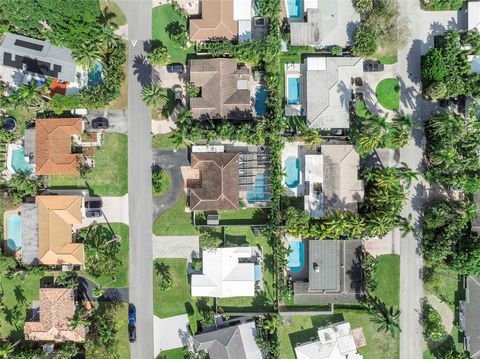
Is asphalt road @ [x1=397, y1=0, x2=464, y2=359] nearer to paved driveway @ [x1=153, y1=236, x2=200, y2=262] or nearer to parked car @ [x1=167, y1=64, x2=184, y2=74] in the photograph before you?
paved driveway @ [x1=153, y1=236, x2=200, y2=262]

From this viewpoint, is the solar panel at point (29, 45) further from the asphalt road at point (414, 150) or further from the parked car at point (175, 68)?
the asphalt road at point (414, 150)

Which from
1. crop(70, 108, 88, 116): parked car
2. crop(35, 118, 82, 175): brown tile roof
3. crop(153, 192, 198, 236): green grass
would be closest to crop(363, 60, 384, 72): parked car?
crop(153, 192, 198, 236): green grass

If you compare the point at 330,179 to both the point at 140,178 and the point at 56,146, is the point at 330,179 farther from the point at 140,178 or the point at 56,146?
the point at 56,146

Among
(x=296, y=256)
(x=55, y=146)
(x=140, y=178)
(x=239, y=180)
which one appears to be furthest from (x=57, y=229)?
(x=296, y=256)

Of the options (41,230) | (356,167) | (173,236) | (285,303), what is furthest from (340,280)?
(41,230)

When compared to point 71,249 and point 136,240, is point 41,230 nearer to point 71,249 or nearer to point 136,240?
point 71,249

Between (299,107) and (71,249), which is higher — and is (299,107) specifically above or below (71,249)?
above

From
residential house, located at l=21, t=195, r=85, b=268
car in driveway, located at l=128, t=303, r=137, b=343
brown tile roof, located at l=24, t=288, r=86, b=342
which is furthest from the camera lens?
car in driveway, located at l=128, t=303, r=137, b=343
